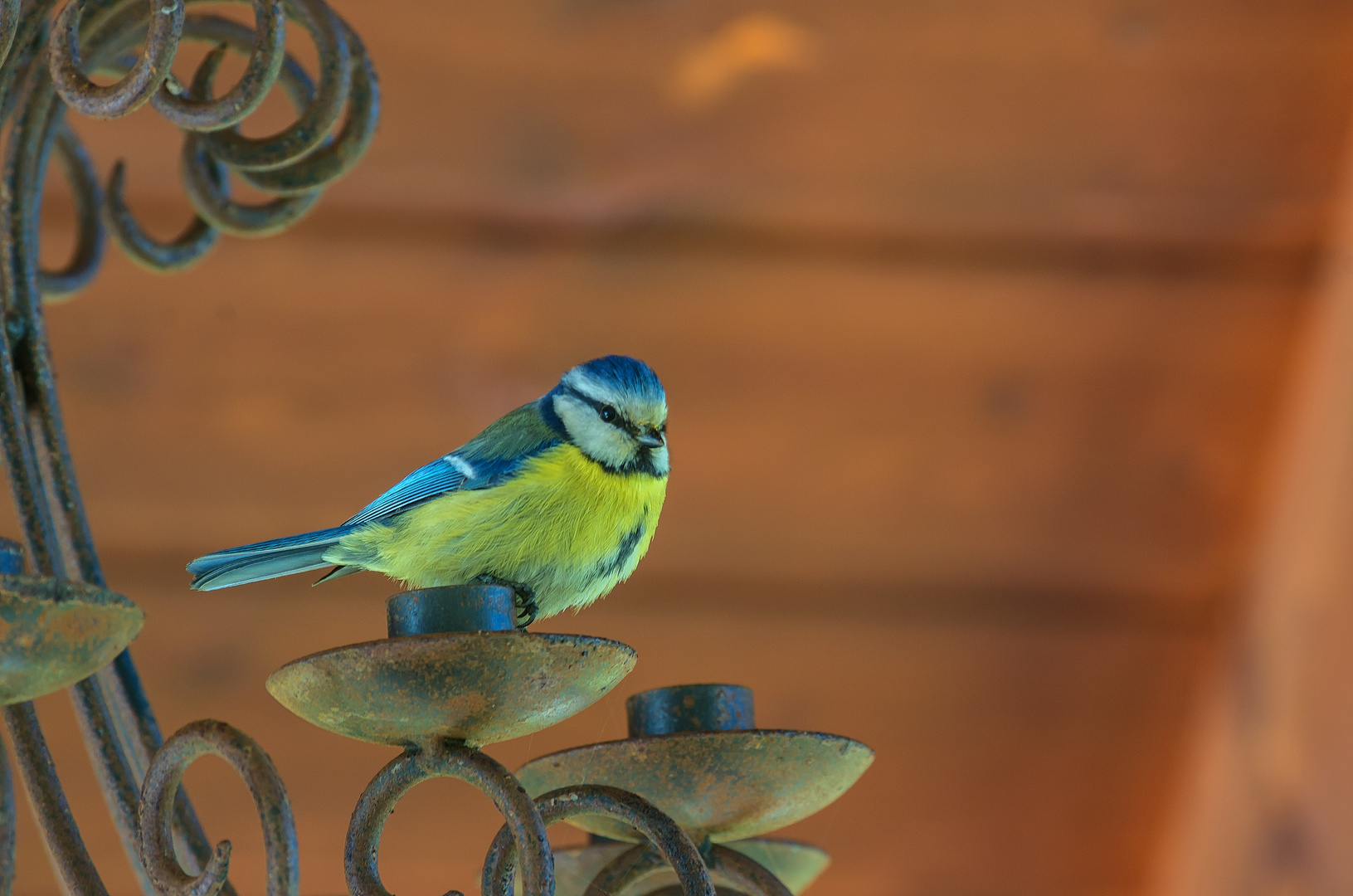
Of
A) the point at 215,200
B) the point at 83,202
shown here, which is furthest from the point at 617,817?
the point at 83,202

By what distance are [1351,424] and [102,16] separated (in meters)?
1.24

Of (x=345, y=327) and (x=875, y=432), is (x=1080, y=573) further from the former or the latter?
(x=345, y=327)

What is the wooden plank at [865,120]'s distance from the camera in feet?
4.49

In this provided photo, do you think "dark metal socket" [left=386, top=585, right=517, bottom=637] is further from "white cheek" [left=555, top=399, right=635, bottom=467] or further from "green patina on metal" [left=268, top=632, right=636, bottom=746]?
"white cheek" [left=555, top=399, right=635, bottom=467]

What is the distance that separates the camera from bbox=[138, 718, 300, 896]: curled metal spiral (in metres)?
0.51

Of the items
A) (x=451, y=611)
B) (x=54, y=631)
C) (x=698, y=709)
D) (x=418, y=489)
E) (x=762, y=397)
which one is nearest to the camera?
(x=54, y=631)

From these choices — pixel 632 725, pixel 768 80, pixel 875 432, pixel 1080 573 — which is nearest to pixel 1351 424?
pixel 1080 573

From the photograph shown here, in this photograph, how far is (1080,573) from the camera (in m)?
1.58

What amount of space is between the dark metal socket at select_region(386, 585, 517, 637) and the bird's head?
0.42 metres

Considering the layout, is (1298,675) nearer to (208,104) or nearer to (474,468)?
(474,468)

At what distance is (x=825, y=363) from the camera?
151cm

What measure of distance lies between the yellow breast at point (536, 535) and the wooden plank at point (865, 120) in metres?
0.55

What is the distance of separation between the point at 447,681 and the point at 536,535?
370 mm

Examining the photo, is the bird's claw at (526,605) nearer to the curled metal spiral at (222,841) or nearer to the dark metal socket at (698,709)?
the dark metal socket at (698,709)
